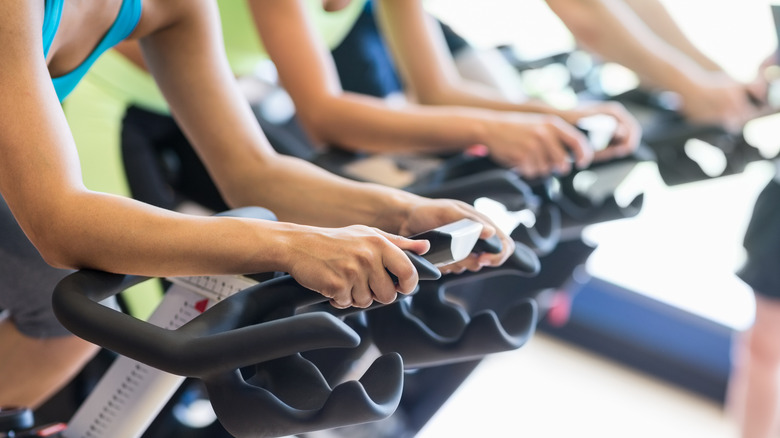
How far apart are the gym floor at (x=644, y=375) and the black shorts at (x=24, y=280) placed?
1.50m

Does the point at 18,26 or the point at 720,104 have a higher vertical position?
the point at 18,26

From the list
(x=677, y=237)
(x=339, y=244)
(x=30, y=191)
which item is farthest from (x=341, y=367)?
(x=677, y=237)

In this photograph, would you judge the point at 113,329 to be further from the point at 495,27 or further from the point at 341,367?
the point at 495,27

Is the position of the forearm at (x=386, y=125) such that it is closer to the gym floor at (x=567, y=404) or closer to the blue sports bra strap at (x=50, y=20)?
the blue sports bra strap at (x=50, y=20)

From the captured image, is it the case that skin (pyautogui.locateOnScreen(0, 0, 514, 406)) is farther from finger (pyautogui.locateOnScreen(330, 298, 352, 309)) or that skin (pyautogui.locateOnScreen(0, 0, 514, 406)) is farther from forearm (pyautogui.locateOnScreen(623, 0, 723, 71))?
forearm (pyautogui.locateOnScreen(623, 0, 723, 71))

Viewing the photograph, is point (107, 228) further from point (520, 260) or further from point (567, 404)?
point (567, 404)

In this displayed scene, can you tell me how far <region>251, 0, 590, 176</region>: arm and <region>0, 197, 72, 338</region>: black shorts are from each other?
538mm

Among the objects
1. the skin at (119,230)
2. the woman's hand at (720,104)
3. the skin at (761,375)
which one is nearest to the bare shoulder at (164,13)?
the skin at (119,230)

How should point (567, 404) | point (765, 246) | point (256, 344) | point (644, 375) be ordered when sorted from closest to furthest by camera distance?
point (256, 344)
point (765, 246)
point (567, 404)
point (644, 375)

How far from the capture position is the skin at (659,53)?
165 cm

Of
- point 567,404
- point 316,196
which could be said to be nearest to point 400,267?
point 316,196

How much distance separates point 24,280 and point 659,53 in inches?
55.1

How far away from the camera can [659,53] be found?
1856 millimetres

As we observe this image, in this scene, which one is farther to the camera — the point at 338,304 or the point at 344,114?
the point at 344,114
